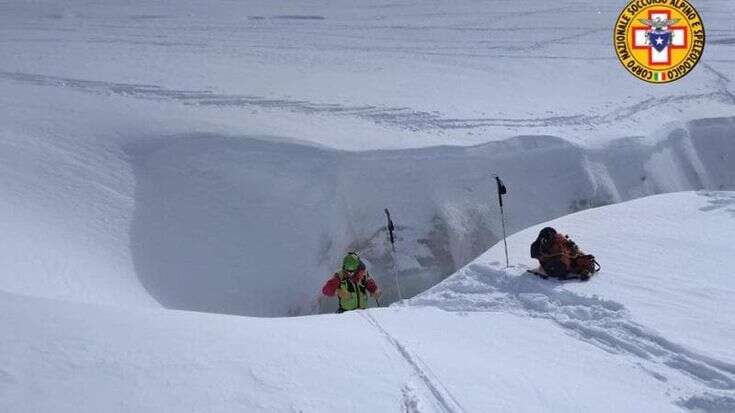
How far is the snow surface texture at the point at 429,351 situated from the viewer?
354cm

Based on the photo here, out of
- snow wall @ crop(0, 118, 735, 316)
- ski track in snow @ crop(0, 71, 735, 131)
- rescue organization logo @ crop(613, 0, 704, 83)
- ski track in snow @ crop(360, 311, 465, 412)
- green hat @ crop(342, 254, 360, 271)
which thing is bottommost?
ski track in snow @ crop(360, 311, 465, 412)

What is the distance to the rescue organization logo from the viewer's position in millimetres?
14180

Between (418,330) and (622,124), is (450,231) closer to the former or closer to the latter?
(418,330)

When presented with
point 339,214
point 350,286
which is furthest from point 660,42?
point 350,286

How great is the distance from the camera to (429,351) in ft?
15.8

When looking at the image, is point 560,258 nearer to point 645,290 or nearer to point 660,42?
point 645,290

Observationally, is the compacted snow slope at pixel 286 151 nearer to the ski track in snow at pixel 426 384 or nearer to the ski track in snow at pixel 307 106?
the ski track in snow at pixel 307 106

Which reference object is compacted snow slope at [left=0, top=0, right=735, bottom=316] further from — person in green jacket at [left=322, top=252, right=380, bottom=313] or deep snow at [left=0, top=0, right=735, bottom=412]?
person in green jacket at [left=322, top=252, right=380, bottom=313]

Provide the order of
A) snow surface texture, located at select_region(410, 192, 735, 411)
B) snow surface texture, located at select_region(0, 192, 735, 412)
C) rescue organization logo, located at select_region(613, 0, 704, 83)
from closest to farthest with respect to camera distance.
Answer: snow surface texture, located at select_region(0, 192, 735, 412) → snow surface texture, located at select_region(410, 192, 735, 411) → rescue organization logo, located at select_region(613, 0, 704, 83)

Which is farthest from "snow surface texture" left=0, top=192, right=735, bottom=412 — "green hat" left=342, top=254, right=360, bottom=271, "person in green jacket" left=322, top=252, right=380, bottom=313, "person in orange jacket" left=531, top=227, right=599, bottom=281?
"green hat" left=342, top=254, right=360, bottom=271

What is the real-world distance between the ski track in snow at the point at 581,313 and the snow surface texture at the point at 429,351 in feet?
0.05

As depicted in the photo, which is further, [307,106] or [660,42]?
[660,42]

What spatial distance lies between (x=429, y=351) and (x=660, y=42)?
40.5 feet

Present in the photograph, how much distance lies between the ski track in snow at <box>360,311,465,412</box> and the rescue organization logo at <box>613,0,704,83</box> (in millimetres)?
12082
